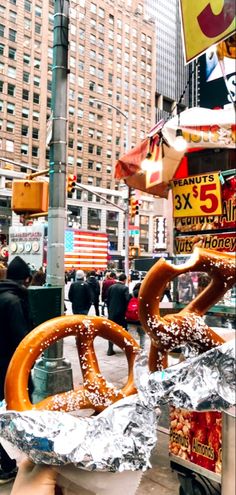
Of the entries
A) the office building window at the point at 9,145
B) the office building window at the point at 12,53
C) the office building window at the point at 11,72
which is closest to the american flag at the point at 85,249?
the office building window at the point at 9,145

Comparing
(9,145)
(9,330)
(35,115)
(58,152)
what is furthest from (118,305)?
(35,115)

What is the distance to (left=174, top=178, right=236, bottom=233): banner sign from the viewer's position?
7.20 ft

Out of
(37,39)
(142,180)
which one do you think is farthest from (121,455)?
(37,39)

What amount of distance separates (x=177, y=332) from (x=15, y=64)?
60.6 m

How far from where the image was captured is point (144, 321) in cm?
193

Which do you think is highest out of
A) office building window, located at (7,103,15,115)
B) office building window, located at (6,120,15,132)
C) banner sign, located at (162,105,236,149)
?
office building window, located at (7,103,15,115)

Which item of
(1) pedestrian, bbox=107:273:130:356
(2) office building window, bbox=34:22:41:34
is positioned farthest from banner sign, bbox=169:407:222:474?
(2) office building window, bbox=34:22:41:34

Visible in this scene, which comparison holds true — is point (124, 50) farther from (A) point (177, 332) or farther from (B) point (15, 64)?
(A) point (177, 332)

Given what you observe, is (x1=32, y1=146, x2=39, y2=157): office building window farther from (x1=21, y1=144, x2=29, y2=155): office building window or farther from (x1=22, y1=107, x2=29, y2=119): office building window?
(x1=22, y1=107, x2=29, y2=119): office building window

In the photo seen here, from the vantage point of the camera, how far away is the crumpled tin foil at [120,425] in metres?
1.77

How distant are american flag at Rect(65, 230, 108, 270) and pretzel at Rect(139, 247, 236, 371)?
2181cm

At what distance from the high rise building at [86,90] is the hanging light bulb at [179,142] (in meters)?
50.7

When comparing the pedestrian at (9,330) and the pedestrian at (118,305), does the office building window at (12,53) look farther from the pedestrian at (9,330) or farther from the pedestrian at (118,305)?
the pedestrian at (9,330)

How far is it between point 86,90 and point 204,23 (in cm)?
6676
